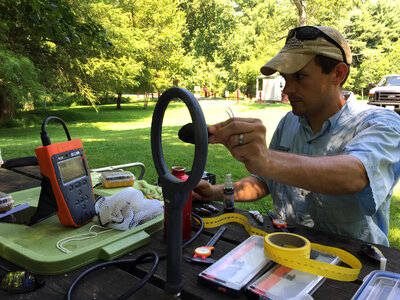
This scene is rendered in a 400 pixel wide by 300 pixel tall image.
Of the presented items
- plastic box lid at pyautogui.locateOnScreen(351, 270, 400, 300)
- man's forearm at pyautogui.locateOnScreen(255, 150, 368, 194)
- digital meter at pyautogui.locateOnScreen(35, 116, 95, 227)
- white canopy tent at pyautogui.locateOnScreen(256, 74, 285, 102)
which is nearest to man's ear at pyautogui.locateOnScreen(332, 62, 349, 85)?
man's forearm at pyautogui.locateOnScreen(255, 150, 368, 194)

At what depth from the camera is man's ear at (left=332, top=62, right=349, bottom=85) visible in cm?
169

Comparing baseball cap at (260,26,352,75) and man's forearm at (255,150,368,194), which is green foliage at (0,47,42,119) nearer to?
baseball cap at (260,26,352,75)

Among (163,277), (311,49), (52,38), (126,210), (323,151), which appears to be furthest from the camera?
(52,38)

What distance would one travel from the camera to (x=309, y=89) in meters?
1.73

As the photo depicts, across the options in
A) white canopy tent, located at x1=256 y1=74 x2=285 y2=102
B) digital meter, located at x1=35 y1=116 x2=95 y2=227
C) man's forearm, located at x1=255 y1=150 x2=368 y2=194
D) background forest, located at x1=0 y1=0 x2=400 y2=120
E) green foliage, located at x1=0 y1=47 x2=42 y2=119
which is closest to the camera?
man's forearm, located at x1=255 y1=150 x2=368 y2=194

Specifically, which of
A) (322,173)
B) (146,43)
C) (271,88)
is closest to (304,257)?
(322,173)

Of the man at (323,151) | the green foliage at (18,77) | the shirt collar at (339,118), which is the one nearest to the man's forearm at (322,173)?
the man at (323,151)

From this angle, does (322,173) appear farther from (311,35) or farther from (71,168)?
(71,168)

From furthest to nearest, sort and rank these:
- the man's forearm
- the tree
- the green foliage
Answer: the green foliage, the tree, the man's forearm

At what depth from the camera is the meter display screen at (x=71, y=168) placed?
4.47ft

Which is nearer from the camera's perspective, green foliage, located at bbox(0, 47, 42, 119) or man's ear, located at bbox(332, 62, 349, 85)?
man's ear, located at bbox(332, 62, 349, 85)

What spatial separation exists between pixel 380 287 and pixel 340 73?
115 cm

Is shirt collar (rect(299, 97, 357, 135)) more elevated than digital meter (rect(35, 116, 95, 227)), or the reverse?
shirt collar (rect(299, 97, 357, 135))

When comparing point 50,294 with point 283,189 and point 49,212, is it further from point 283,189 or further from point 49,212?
point 283,189
